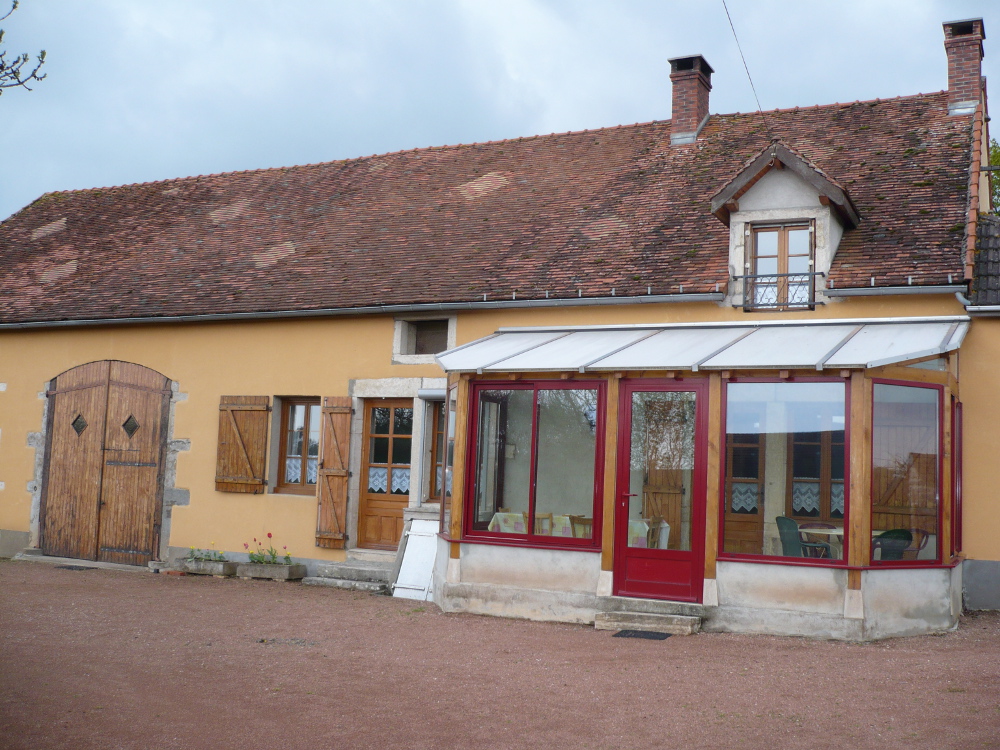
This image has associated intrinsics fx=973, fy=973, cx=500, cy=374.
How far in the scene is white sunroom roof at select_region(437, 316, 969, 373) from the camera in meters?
7.86

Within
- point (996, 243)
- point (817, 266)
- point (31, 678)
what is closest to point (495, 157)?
point (817, 266)

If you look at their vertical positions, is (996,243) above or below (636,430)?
above

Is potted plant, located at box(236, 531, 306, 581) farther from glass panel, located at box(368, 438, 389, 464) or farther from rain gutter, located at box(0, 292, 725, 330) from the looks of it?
rain gutter, located at box(0, 292, 725, 330)

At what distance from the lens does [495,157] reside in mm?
13359

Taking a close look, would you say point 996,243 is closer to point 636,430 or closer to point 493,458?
point 636,430

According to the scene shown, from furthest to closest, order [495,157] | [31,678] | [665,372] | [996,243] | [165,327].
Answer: [495,157]
[165,327]
[996,243]
[665,372]
[31,678]

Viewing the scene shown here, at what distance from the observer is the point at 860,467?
25.1 feet

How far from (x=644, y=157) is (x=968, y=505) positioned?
18.9 feet

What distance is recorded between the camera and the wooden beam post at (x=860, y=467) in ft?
24.8

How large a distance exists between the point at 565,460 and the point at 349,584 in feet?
10.1

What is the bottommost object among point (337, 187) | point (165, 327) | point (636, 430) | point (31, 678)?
point (31, 678)

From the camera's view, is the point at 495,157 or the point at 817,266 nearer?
the point at 817,266

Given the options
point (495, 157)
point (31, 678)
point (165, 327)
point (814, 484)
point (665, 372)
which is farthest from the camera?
point (495, 157)

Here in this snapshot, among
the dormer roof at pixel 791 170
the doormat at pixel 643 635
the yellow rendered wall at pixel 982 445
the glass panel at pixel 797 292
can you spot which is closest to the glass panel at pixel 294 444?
the doormat at pixel 643 635
